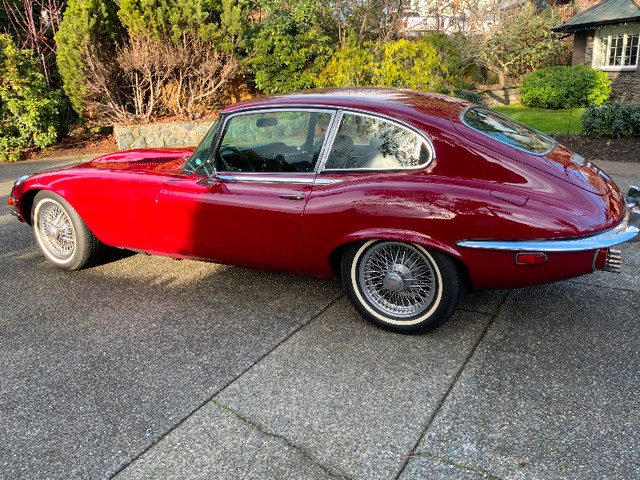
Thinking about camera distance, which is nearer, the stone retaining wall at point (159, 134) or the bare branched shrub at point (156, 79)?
the bare branched shrub at point (156, 79)

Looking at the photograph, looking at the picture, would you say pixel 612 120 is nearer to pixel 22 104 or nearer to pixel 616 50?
pixel 616 50

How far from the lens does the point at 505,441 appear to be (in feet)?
8.27

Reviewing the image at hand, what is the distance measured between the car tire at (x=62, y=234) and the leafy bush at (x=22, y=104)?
285 inches

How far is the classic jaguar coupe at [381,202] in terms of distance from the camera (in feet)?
10.2

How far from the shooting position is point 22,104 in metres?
10.9

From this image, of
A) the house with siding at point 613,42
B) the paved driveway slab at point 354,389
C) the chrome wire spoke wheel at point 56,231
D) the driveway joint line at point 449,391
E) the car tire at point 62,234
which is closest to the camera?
the driveway joint line at point 449,391

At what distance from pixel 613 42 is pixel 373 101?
57.9ft

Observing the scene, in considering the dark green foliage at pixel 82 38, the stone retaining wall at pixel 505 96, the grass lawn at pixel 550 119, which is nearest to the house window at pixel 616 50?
the stone retaining wall at pixel 505 96

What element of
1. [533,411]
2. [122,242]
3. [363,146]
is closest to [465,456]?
[533,411]

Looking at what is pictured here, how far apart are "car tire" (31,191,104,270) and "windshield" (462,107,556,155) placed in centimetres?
319

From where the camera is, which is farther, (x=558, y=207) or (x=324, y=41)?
(x=324, y=41)

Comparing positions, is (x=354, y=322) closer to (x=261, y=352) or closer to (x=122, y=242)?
(x=261, y=352)

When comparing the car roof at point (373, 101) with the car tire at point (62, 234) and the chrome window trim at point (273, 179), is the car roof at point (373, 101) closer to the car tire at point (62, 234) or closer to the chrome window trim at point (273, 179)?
the chrome window trim at point (273, 179)

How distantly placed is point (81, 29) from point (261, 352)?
10.2 meters
